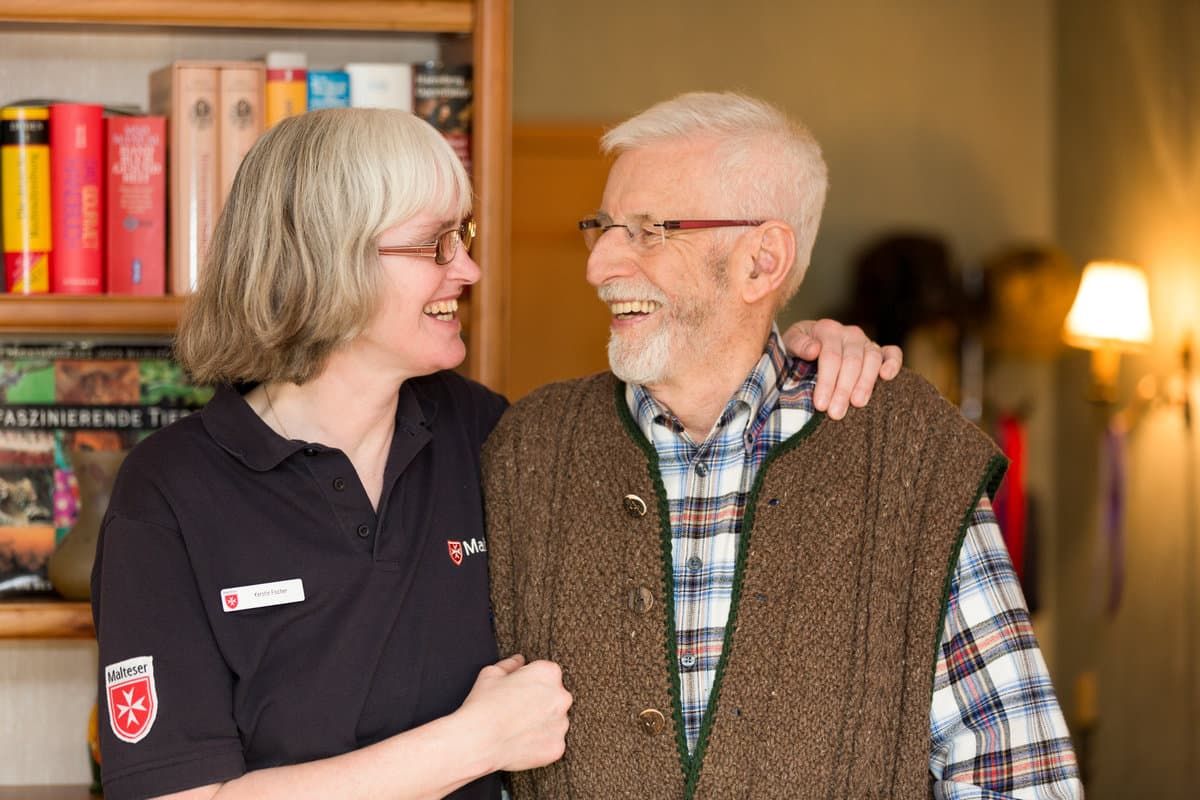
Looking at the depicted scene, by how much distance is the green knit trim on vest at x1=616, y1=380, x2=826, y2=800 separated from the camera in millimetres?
1626

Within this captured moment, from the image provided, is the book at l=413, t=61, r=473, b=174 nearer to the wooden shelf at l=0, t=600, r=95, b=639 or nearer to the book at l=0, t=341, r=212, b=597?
the book at l=0, t=341, r=212, b=597

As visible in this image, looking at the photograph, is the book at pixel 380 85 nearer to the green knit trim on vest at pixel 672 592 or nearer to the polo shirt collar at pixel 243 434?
the polo shirt collar at pixel 243 434

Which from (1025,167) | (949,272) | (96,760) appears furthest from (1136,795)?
(96,760)

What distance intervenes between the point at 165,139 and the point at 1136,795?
3592mm

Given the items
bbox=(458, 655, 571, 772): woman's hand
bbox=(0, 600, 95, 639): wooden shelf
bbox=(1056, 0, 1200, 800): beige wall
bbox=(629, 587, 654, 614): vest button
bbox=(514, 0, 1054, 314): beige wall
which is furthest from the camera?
bbox=(514, 0, 1054, 314): beige wall

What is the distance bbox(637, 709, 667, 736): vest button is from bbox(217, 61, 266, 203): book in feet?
3.49

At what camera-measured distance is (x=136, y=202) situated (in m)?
2.05

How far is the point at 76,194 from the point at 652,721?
4.02 feet

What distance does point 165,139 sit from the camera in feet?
6.81

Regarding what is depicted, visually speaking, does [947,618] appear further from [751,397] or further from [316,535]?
[316,535]

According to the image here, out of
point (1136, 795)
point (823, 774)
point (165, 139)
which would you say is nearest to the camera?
point (823, 774)

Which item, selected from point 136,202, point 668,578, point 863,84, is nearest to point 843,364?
point 668,578

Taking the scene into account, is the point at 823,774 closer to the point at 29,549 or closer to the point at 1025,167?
the point at 29,549

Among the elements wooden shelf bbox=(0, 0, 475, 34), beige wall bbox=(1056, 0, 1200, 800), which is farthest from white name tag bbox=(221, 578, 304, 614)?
beige wall bbox=(1056, 0, 1200, 800)
